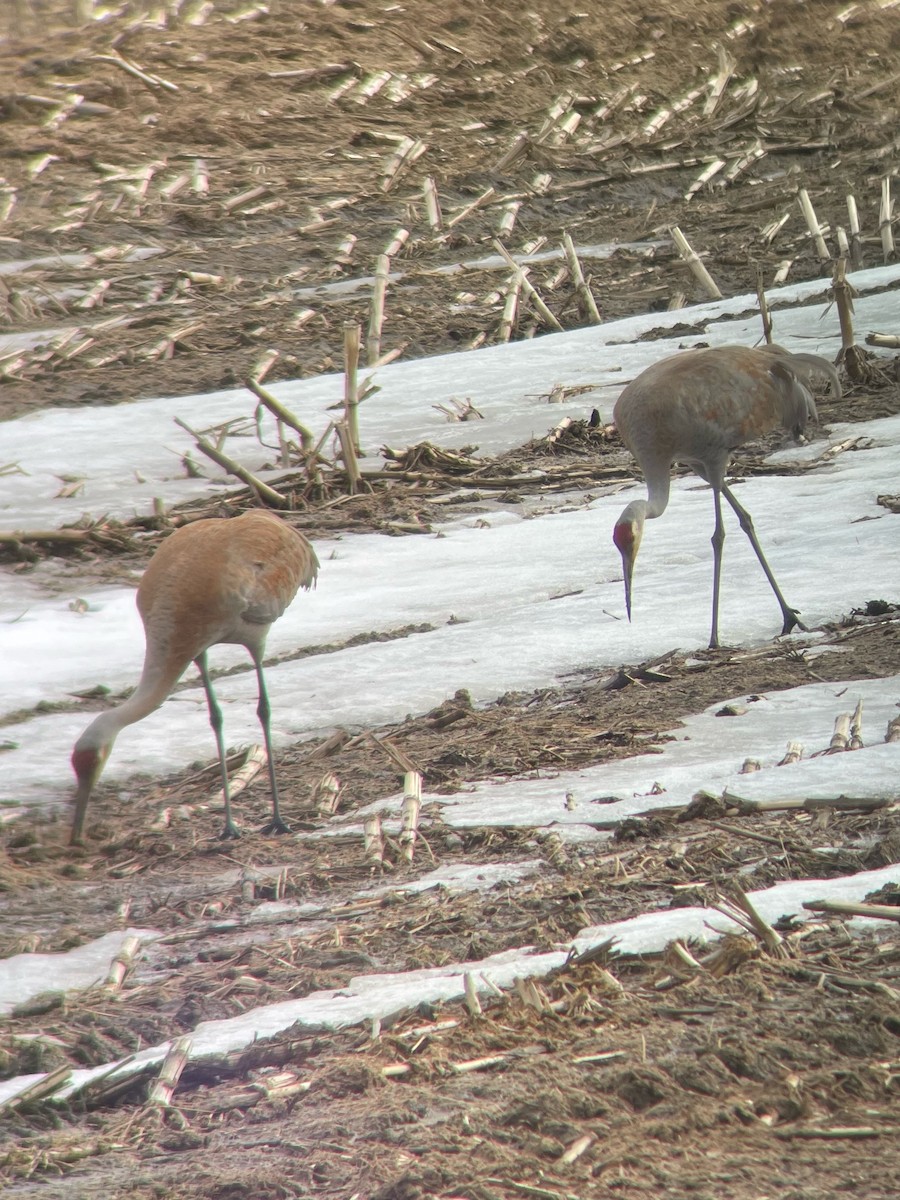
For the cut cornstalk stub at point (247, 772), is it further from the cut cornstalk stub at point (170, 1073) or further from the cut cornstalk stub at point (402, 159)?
the cut cornstalk stub at point (402, 159)

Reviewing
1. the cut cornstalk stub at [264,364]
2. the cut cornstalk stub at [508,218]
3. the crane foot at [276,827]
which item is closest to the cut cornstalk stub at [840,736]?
the crane foot at [276,827]

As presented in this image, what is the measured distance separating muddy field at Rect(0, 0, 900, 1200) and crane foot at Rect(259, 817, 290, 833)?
0.23ft

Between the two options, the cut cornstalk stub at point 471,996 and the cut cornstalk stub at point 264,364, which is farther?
the cut cornstalk stub at point 264,364

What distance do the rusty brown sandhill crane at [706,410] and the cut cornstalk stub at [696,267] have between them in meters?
5.02

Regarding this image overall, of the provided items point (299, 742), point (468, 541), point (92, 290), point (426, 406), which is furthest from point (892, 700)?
point (92, 290)

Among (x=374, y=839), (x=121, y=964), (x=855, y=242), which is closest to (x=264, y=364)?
(x=855, y=242)

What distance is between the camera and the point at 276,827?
5.43m

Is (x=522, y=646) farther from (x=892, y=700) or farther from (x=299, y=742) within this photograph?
(x=892, y=700)

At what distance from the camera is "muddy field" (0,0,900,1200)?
2.81 meters

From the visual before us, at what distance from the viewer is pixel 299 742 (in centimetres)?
653

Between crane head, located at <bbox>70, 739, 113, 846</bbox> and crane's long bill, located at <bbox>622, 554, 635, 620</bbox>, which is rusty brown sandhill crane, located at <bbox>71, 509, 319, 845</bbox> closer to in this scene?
crane head, located at <bbox>70, 739, 113, 846</bbox>

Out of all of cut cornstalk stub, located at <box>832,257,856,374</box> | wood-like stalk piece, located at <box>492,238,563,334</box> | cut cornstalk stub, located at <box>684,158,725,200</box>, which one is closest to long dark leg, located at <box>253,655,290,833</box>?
cut cornstalk stub, located at <box>832,257,856,374</box>

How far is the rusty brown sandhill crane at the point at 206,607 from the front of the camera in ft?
18.5

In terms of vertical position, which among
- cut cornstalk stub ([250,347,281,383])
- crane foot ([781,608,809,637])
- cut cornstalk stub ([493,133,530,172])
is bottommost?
crane foot ([781,608,809,637])
